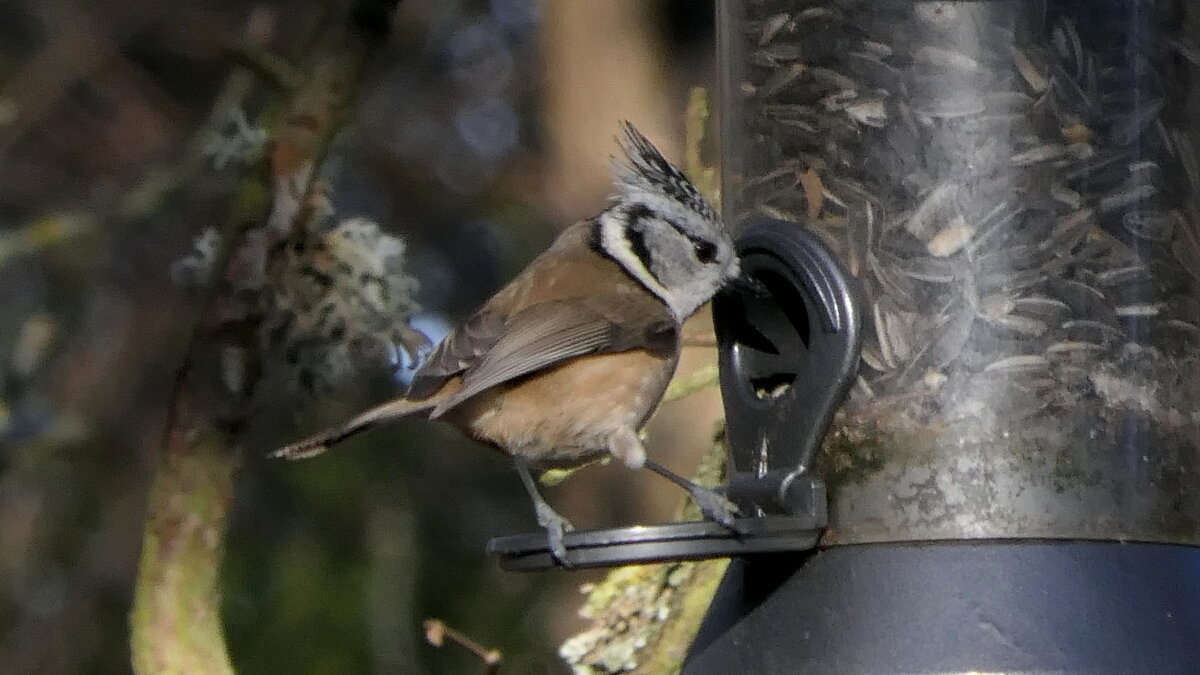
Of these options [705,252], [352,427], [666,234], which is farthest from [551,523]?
[666,234]

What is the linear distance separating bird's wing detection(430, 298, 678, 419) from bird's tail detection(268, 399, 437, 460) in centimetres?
14

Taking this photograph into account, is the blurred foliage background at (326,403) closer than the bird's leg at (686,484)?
No

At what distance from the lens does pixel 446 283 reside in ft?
29.6

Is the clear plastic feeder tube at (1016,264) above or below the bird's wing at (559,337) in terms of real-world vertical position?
above

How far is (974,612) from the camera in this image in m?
3.17

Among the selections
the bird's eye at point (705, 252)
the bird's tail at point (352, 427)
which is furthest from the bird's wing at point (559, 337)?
the bird's eye at point (705, 252)

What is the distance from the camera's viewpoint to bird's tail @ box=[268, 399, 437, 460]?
149 inches

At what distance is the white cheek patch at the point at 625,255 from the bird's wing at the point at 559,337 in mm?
79

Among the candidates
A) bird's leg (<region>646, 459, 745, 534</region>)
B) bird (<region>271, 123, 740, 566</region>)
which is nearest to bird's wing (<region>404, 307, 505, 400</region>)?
bird (<region>271, 123, 740, 566</region>)

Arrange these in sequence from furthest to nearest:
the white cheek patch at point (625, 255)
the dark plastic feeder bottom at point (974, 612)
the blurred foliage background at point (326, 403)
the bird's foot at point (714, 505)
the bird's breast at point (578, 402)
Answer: the blurred foliage background at point (326, 403), the white cheek patch at point (625, 255), the bird's breast at point (578, 402), the bird's foot at point (714, 505), the dark plastic feeder bottom at point (974, 612)

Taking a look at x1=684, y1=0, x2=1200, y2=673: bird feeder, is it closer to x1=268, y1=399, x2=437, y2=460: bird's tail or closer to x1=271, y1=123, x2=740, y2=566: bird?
x1=271, y1=123, x2=740, y2=566: bird

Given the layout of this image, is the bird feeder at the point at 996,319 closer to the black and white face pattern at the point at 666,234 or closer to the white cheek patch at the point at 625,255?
the black and white face pattern at the point at 666,234

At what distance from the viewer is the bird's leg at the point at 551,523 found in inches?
131

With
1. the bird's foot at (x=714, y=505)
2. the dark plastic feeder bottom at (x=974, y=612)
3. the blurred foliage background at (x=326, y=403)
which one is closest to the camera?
the dark plastic feeder bottom at (x=974, y=612)
